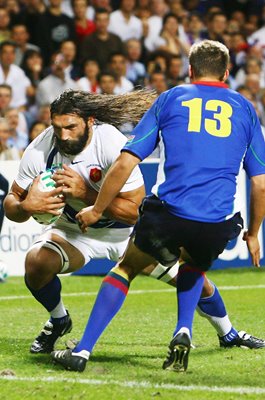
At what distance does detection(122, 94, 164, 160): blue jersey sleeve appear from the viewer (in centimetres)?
558

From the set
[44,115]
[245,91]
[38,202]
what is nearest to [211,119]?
[38,202]

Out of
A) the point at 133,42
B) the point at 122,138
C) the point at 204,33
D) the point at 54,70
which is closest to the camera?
the point at 122,138

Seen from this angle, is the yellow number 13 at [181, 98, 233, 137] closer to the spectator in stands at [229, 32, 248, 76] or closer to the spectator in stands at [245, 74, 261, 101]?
the spectator in stands at [245, 74, 261, 101]

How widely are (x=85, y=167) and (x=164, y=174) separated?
954 millimetres

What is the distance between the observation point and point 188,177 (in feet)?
18.3

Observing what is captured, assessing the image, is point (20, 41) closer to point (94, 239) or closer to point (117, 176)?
point (94, 239)

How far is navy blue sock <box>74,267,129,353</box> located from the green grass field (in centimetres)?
19

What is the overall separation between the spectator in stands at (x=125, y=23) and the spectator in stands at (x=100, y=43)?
0.72 metres

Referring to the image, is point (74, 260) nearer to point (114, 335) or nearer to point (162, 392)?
point (114, 335)

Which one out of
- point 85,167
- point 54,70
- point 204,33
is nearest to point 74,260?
point 85,167

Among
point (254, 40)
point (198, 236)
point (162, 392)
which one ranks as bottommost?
point (254, 40)

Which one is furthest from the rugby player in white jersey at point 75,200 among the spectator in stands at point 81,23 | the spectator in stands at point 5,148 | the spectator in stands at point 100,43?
the spectator in stands at point 81,23

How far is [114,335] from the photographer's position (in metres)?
7.40

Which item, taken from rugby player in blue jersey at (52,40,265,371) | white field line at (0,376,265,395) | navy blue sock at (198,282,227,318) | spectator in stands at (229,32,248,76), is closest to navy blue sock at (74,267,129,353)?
rugby player in blue jersey at (52,40,265,371)
